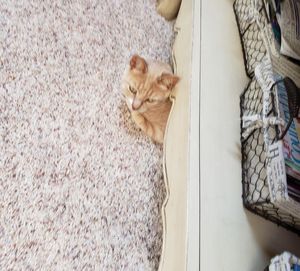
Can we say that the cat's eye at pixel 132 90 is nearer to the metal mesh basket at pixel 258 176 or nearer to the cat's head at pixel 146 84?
the cat's head at pixel 146 84

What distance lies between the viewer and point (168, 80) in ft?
3.67

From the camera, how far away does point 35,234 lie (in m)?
0.94

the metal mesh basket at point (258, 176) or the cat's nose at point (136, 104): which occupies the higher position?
the cat's nose at point (136, 104)

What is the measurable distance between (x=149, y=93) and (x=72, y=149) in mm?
312

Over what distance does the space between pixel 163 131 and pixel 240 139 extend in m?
0.32

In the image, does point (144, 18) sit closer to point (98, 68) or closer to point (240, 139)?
point (98, 68)

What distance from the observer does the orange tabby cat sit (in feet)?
3.72

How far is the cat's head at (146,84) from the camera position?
1.13m

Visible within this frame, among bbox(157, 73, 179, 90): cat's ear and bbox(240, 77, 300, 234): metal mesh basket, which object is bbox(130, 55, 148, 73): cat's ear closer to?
bbox(157, 73, 179, 90): cat's ear

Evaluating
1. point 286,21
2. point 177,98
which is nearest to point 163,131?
point 177,98

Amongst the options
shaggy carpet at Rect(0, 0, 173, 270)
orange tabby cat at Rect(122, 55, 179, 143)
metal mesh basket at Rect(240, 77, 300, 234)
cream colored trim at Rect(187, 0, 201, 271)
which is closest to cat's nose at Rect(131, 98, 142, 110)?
orange tabby cat at Rect(122, 55, 179, 143)

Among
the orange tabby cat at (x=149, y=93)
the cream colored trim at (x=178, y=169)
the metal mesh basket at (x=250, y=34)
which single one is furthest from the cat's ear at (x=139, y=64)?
the metal mesh basket at (x=250, y=34)

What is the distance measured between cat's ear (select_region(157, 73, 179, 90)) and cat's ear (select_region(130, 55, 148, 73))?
0.22 ft

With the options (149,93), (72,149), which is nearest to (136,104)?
(149,93)
